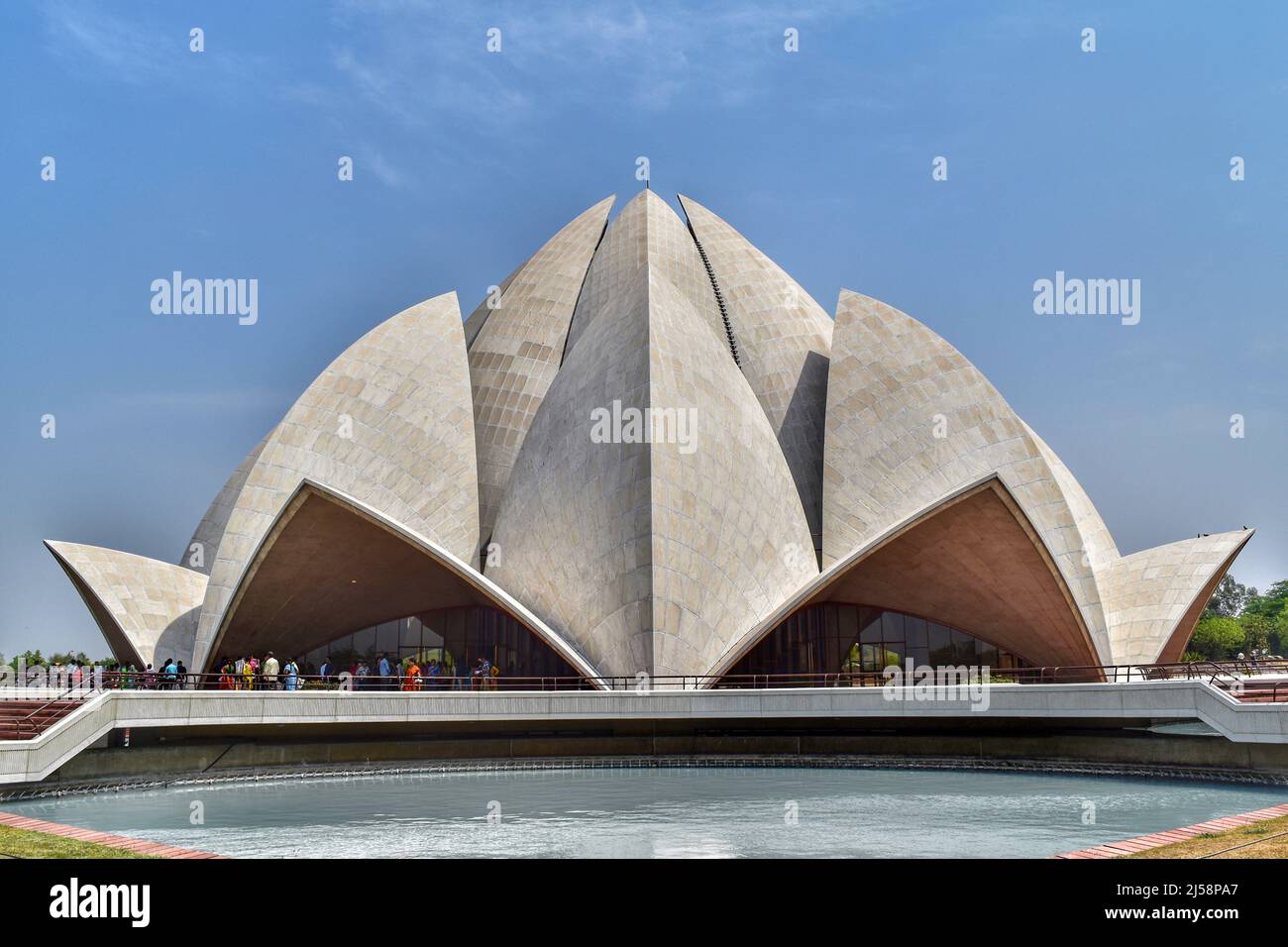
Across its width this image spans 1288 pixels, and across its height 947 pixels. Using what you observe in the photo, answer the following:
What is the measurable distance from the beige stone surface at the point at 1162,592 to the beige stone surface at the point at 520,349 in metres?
17.4

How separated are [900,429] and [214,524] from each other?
23.8 m

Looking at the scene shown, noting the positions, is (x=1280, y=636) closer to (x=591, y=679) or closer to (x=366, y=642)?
(x=366, y=642)

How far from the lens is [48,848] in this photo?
9180 millimetres

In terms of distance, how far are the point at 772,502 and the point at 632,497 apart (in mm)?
4509

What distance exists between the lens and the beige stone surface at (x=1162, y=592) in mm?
27531

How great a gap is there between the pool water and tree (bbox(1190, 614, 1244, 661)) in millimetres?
60982

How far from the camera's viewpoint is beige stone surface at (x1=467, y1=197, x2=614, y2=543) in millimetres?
31516

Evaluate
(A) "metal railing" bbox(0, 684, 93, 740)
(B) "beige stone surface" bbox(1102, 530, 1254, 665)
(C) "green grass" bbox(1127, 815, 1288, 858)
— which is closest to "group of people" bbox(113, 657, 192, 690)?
(A) "metal railing" bbox(0, 684, 93, 740)

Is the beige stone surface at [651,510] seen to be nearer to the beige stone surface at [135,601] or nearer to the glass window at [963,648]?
the glass window at [963,648]

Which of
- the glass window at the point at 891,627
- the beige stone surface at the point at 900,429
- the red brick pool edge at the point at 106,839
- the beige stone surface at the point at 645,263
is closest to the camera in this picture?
the red brick pool edge at the point at 106,839

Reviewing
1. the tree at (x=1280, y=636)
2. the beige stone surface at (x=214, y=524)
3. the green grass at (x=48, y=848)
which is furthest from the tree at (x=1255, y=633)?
the green grass at (x=48, y=848)

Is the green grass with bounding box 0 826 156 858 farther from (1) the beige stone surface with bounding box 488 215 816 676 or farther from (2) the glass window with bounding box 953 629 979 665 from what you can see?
(2) the glass window with bounding box 953 629 979 665
